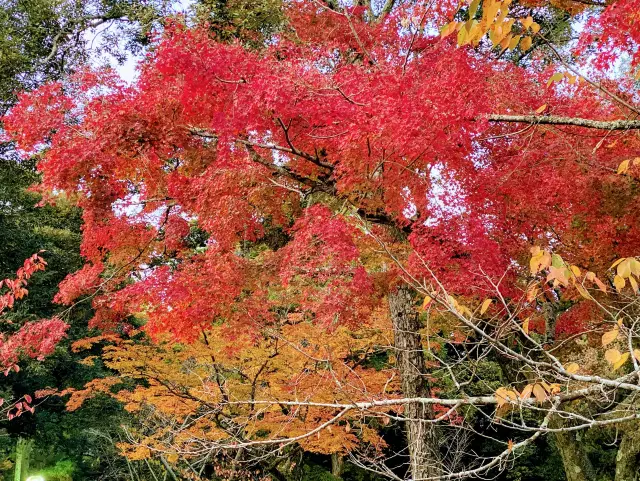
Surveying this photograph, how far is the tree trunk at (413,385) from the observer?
712 centimetres

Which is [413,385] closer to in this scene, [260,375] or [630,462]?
[260,375]

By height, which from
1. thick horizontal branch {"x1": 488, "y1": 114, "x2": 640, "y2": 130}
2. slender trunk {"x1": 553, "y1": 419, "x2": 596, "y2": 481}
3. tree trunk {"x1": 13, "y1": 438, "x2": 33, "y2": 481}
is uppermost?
thick horizontal branch {"x1": 488, "y1": 114, "x2": 640, "y2": 130}

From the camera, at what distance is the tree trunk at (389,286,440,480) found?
23.4ft

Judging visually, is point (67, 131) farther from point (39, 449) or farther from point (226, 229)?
point (39, 449)

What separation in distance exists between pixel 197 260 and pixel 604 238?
571 cm

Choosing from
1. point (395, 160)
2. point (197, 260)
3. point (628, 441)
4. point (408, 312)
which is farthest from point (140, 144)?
point (628, 441)

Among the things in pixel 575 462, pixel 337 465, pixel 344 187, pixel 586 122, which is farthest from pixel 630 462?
pixel 586 122

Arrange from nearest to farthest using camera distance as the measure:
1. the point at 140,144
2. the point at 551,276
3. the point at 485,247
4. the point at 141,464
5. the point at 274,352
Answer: the point at 551,276 → the point at 485,247 → the point at 140,144 → the point at 274,352 → the point at 141,464

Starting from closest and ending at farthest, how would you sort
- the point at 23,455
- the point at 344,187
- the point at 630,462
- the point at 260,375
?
the point at 344,187, the point at 260,375, the point at 630,462, the point at 23,455

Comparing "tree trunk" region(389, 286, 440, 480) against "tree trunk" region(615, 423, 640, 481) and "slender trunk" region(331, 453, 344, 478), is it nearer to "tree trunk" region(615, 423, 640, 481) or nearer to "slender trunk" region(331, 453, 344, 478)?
"tree trunk" region(615, 423, 640, 481)

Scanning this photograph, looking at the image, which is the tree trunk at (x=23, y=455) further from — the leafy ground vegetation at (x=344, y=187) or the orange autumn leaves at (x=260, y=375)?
the orange autumn leaves at (x=260, y=375)

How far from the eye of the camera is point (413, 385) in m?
7.47

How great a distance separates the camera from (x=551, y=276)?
201 centimetres

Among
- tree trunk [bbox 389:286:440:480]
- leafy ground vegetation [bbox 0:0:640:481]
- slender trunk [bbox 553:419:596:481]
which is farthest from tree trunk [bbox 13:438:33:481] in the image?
slender trunk [bbox 553:419:596:481]
